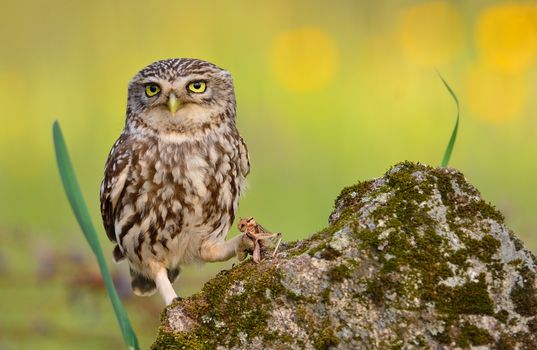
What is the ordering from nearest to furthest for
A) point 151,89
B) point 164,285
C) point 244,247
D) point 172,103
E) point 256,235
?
1. point 256,235
2. point 244,247
3. point 172,103
4. point 151,89
5. point 164,285

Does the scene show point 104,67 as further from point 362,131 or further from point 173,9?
point 362,131

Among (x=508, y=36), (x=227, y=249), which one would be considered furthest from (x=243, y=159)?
(x=508, y=36)

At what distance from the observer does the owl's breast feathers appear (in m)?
4.21

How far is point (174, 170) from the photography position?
13.9 ft

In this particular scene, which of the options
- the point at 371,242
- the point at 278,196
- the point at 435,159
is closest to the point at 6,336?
the point at 278,196

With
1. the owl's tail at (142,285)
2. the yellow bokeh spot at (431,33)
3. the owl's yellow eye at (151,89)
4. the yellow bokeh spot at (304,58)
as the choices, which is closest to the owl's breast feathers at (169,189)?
the owl's yellow eye at (151,89)

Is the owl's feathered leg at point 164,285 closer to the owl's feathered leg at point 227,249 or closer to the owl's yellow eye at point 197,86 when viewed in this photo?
the owl's feathered leg at point 227,249

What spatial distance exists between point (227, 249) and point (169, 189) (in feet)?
1.47

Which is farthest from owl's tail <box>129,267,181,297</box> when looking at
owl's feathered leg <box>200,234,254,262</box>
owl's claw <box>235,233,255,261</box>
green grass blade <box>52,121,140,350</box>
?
green grass blade <box>52,121,140,350</box>

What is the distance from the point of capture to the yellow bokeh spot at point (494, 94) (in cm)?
848

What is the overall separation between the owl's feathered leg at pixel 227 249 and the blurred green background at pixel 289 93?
2.21 m

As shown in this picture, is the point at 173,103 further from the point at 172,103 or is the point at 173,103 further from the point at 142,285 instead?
→ the point at 142,285

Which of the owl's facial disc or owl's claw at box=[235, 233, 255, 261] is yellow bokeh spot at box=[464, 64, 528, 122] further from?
owl's claw at box=[235, 233, 255, 261]

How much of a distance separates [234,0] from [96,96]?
5.50 ft
